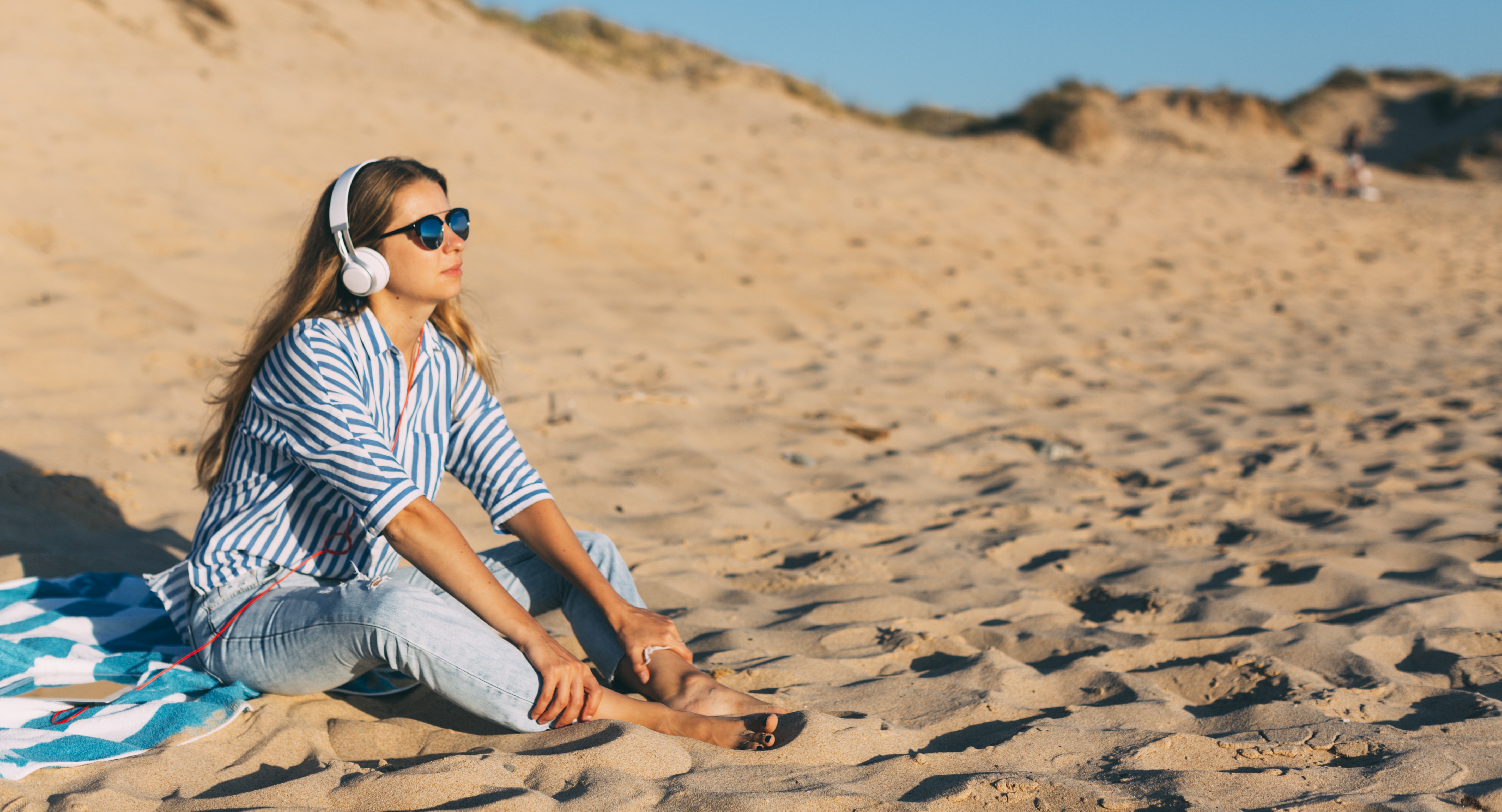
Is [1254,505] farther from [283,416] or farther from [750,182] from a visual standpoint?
[750,182]

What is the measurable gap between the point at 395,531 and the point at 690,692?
0.68 m

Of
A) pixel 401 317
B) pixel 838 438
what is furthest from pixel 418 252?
pixel 838 438

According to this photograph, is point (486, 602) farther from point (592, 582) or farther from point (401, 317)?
point (401, 317)

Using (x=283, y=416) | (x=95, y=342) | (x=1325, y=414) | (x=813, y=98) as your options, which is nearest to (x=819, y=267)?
(x=1325, y=414)

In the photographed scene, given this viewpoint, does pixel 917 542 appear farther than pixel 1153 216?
No

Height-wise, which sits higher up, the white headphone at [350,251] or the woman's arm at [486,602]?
the white headphone at [350,251]

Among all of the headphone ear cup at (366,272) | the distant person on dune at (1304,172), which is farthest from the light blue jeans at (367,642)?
the distant person on dune at (1304,172)

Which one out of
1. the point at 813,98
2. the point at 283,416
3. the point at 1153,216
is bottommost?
the point at 283,416

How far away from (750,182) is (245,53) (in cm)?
480

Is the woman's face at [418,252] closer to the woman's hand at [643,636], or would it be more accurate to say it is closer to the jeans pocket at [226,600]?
the jeans pocket at [226,600]

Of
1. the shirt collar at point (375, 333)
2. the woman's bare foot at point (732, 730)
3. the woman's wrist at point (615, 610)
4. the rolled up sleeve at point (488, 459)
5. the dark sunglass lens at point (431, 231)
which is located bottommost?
the woman's bare foot at point (732, 730)

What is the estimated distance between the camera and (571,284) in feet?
20.7

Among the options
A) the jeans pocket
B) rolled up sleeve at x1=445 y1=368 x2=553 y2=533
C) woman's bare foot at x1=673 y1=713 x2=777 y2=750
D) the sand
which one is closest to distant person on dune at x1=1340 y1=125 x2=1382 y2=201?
the sand

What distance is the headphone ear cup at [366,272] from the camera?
2162 millimetres
